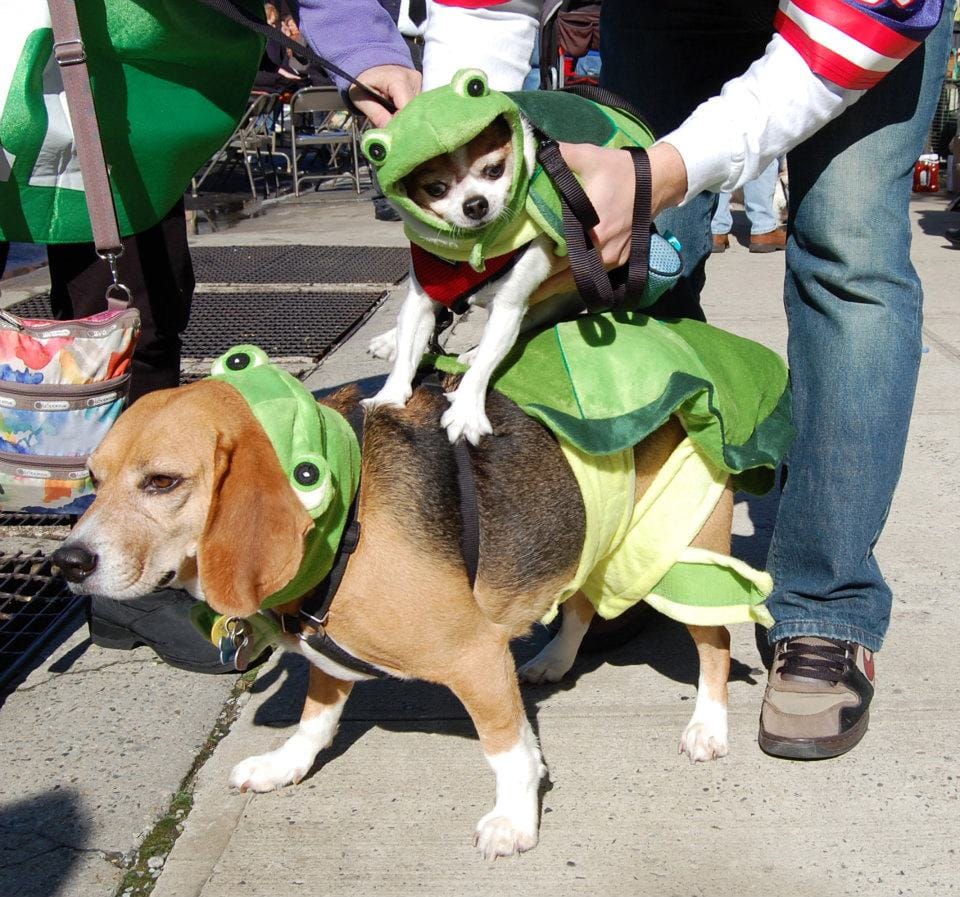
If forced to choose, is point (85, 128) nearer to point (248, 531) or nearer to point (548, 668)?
point (248, 531)

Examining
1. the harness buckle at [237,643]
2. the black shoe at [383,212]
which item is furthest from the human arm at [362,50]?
the black shoe at [383,212]

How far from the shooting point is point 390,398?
105 inches

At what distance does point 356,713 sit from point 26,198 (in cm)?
160

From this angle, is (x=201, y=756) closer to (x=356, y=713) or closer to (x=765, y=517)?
(x=356, y=713)

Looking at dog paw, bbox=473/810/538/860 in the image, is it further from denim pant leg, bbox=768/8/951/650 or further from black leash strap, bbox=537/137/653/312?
black leash strap, bbox=537/137/653/312

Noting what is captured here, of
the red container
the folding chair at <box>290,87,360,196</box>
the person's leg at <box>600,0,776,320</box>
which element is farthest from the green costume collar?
the red container

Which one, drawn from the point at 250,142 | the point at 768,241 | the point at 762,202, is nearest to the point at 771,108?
the point at 762,202

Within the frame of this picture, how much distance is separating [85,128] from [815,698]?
7.44 feet

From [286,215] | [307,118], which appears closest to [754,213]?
[286,215]

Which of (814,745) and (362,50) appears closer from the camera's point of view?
(814,745)

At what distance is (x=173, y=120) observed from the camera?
294 cm

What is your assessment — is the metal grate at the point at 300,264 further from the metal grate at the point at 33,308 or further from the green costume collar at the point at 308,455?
the green costume collar at the point at 308,455

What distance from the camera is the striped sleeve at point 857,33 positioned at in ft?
7.53

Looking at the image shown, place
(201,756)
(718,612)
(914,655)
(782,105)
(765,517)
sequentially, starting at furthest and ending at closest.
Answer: (765,517)
(914,655)
(201,756)
(718,612)
(782,105)
